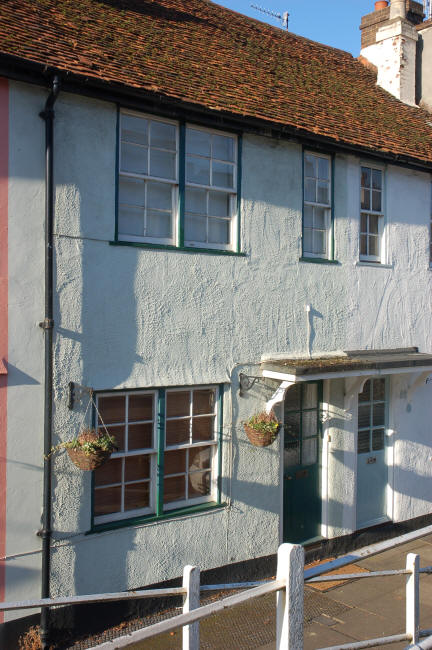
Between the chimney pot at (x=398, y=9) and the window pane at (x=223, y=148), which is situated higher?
the chimney pot at (x=398, y=9)

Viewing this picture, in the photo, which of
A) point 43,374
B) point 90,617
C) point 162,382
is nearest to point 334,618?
point 90,617

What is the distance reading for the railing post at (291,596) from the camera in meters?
3.96

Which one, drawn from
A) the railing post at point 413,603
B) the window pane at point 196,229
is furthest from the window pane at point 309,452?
the railing post at point 413,603

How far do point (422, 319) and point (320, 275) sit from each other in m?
2.67

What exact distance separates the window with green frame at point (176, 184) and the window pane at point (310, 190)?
140 centimetres

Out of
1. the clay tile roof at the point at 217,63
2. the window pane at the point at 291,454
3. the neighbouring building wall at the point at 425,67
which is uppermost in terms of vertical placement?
the neighbouring building wall at the point at 425,67

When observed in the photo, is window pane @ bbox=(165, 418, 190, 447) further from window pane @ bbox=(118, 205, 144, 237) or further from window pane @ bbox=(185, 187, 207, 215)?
window pane @ bbox=(185, 187, 207, 215)

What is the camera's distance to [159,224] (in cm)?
777

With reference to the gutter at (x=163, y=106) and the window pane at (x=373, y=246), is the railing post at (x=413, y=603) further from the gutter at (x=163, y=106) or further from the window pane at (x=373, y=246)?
the window pane at (x=373, y=246)

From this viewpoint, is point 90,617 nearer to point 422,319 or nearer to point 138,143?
point 138,143

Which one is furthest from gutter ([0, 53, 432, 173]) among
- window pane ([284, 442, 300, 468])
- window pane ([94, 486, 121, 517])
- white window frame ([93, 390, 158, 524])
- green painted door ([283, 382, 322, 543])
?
window pane ([94, 486, 121, 517])

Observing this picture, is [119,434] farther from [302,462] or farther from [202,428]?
[302,462]

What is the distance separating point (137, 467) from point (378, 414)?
4.63m

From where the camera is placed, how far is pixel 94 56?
7500 mm
